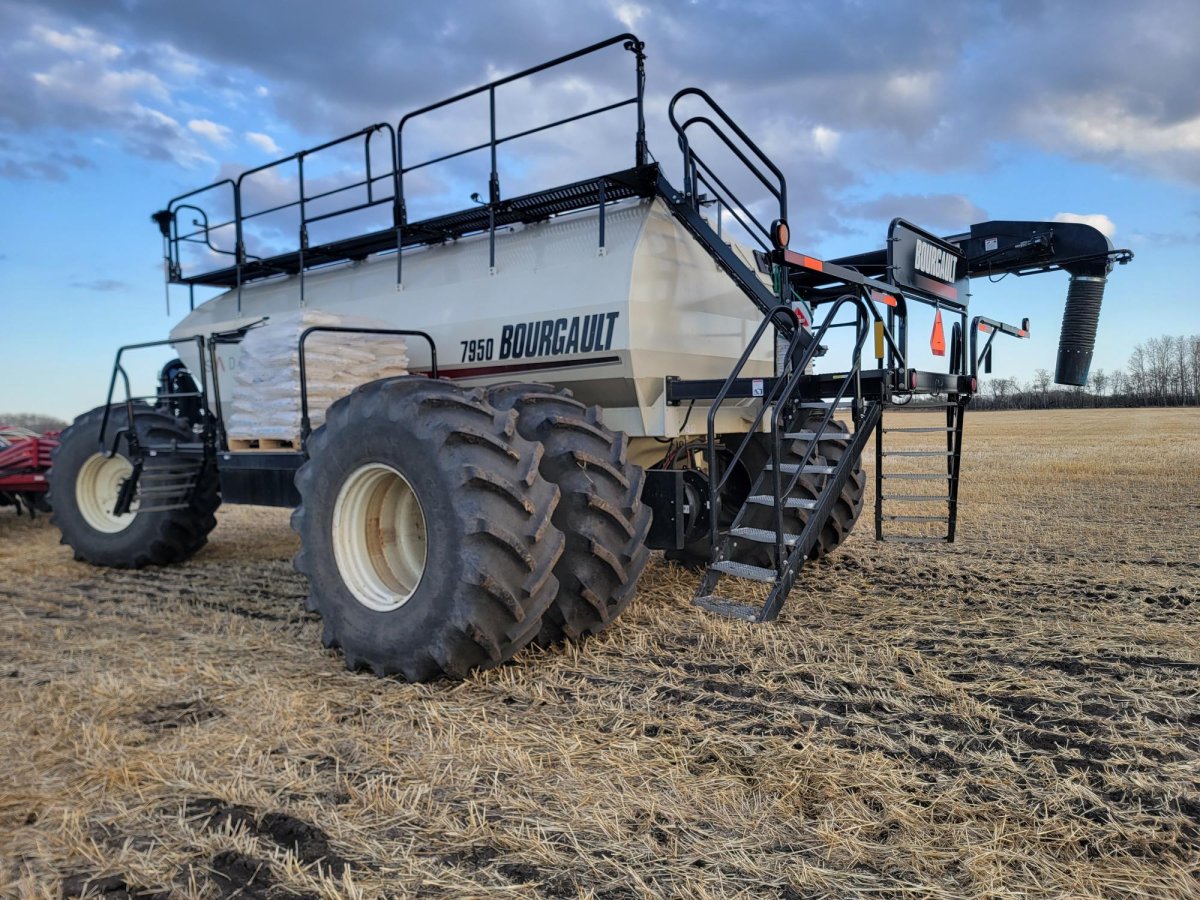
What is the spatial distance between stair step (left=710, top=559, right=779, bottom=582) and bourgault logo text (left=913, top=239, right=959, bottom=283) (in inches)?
103

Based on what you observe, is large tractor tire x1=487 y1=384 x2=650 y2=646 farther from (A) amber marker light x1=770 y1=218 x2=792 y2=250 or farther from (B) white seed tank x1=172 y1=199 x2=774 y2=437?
(A) amber marker light x1=770 y1=218 x2=792 y2=250

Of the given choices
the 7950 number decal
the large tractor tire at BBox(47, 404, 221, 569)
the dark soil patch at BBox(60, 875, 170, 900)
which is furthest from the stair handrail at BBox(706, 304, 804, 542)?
the large tractor tire at BBox(47, 404, 221, 569)

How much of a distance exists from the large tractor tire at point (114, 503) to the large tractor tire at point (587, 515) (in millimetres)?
4438

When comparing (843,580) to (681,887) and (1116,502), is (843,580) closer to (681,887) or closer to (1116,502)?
(681,887)

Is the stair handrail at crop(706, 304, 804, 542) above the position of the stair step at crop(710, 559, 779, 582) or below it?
above

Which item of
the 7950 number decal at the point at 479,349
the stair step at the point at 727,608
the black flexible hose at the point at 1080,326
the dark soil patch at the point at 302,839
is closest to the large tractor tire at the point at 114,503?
the 7950 number decal at the point at 479,349

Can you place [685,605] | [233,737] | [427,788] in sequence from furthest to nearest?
[685,605], [233,737], [427,788]

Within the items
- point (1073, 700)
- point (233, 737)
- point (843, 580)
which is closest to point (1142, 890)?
point (1073, 700)

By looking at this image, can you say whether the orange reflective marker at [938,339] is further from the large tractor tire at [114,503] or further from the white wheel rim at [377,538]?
the large tractor tire at [114,503]

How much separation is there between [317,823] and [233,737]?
0.96 metres

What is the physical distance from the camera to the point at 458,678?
444 cm

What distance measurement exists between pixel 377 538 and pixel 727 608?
206cm

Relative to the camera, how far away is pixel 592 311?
575 centimetres

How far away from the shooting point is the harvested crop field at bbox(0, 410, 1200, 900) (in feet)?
8.91
